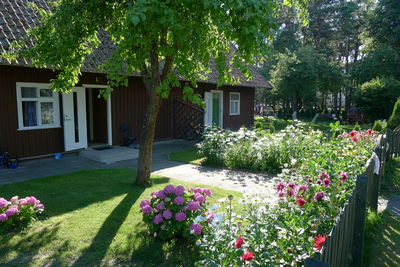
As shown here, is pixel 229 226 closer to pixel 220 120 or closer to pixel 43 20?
pixel 43 20

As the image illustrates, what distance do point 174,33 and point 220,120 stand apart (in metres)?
12.1

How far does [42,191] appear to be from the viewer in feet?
19.0

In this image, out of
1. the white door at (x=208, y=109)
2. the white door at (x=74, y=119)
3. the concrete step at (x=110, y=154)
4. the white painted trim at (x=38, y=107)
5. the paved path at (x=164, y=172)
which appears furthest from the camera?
the white door at (x=208, y=109)

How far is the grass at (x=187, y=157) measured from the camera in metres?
9.01

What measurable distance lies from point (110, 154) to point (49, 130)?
1.84m

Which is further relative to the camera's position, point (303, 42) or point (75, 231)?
point (303, 42)

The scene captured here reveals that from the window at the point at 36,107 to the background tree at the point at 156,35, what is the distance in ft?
9.79

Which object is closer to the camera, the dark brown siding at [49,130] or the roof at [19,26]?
the roof at [19,26]

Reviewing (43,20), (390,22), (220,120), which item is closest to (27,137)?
(43,20)

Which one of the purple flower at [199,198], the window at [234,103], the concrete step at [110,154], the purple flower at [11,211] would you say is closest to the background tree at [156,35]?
the purple flower at [199,198]

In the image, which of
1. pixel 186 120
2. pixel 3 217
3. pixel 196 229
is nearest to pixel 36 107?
pixel 3 217

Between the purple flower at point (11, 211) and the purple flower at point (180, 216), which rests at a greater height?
the purple flower at point (180, 216)

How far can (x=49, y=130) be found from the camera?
881cm

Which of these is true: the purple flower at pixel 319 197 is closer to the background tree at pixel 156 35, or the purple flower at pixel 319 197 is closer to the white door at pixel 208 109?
the background tree at pixel 156 35
